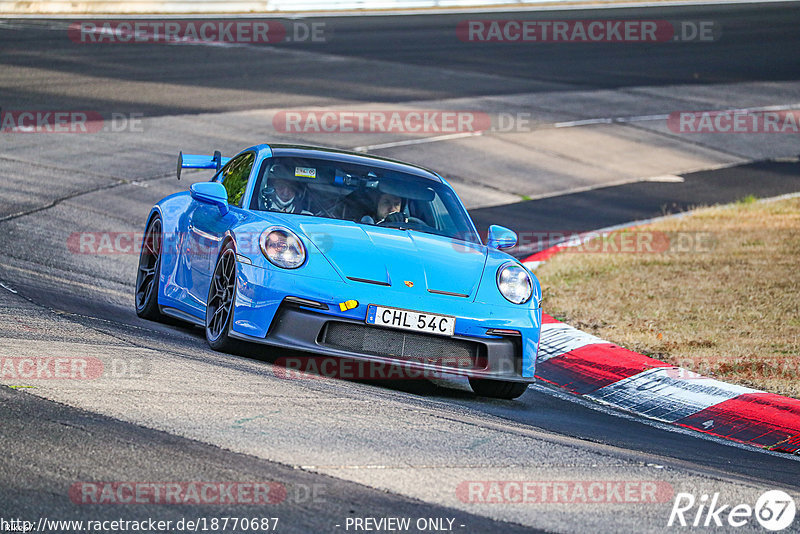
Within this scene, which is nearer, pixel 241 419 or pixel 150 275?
pixel 241 419

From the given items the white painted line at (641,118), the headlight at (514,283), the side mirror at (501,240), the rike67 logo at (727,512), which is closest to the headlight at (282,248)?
the headlight at (514,283)

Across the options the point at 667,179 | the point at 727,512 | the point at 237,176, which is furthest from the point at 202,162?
the point at 667,179

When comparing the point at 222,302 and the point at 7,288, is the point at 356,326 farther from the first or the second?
the point at 7,288

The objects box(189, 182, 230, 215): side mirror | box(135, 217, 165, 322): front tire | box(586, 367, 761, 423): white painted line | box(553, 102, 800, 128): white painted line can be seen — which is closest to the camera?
box(586, 367, 761, 423): white painted line

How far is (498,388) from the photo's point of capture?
6828mm

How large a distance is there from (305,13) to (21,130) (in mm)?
17067

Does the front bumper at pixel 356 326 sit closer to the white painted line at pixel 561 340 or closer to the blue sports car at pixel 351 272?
the blue sports car at pixel 351 272

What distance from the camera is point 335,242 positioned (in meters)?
6.65

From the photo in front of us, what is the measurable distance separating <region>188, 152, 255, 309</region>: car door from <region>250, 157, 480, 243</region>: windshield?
0.19 meters

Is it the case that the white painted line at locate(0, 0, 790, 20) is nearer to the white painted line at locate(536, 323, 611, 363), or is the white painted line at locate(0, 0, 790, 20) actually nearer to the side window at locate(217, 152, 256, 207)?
the side window at locate(217, 152, 256, 207)

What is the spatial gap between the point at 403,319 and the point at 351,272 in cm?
39

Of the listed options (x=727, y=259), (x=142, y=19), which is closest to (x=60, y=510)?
(x=727, y=259)

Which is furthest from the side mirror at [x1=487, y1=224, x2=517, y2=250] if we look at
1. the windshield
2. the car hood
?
the car hood

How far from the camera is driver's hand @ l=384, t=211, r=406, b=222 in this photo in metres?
7.53
